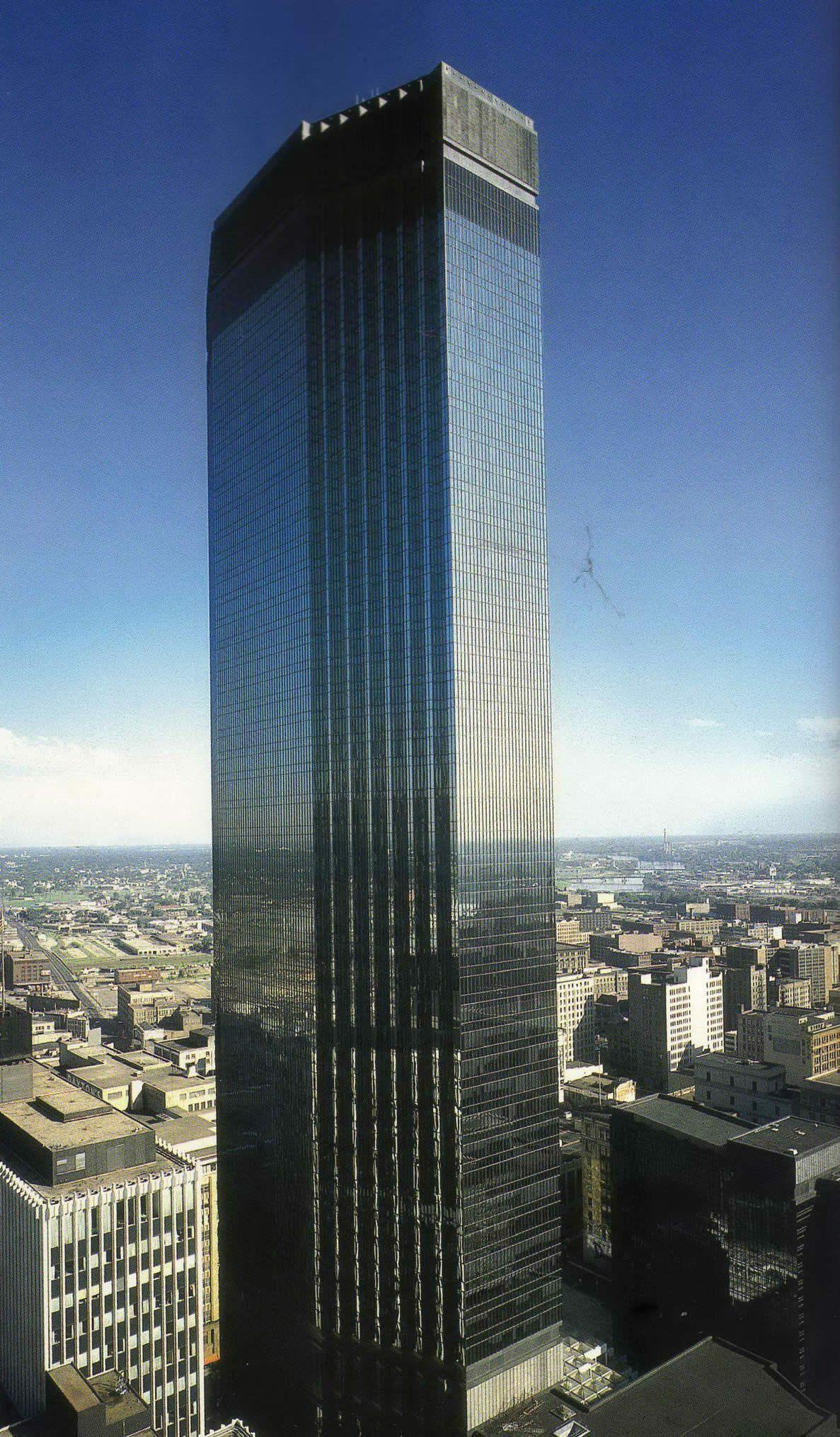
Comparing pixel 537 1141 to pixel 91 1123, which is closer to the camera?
pixel 537 1141

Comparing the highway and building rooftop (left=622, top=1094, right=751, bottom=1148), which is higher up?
building rooftop (left=622, top=1094, right=751, bottom=1148)

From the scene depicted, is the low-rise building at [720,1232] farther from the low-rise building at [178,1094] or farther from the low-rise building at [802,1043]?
the low-rise building at [178,1094]

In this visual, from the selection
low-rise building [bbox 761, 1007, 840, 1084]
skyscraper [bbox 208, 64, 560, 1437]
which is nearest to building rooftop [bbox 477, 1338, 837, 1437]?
skyscraper [bbox 208, 64, 560, 1437]

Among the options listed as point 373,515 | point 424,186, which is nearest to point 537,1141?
point 373,515

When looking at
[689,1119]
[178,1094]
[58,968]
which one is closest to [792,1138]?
[689,1119]

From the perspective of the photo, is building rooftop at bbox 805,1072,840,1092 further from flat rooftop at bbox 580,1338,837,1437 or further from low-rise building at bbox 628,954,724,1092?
low-rise building at bbox 628,954,724,1092

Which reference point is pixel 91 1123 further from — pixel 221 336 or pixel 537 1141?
pixel 221 336
